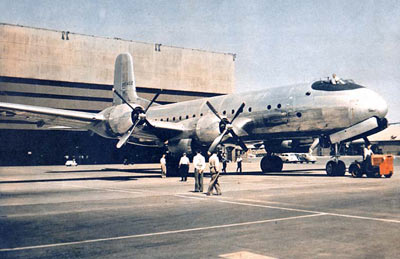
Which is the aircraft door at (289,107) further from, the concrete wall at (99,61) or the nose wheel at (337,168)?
the concrete wall at (99,61)

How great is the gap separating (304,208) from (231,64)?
191ft

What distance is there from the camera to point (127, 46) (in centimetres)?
5941

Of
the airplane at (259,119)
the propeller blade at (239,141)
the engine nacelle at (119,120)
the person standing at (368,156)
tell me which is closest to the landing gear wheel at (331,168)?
the airplane at (259,119)

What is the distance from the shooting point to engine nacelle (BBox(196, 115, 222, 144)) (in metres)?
25.0

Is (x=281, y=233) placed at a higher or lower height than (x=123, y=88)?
lower

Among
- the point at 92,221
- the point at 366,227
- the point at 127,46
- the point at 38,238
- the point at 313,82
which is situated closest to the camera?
the point at 38,238

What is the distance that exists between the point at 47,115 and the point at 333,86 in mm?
17587

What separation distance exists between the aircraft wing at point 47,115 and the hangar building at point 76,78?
28.7 metres

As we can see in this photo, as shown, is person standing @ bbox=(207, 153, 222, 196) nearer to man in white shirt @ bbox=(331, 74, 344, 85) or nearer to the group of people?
the group of people

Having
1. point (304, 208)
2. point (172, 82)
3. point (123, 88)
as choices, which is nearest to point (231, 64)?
point (172, 82)

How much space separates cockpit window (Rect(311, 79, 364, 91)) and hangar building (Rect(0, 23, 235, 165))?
38.9 meters

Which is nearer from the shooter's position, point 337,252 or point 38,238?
point 337,252

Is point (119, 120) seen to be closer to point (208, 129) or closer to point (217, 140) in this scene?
point (208, 129)

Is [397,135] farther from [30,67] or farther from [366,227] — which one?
[366,227]
